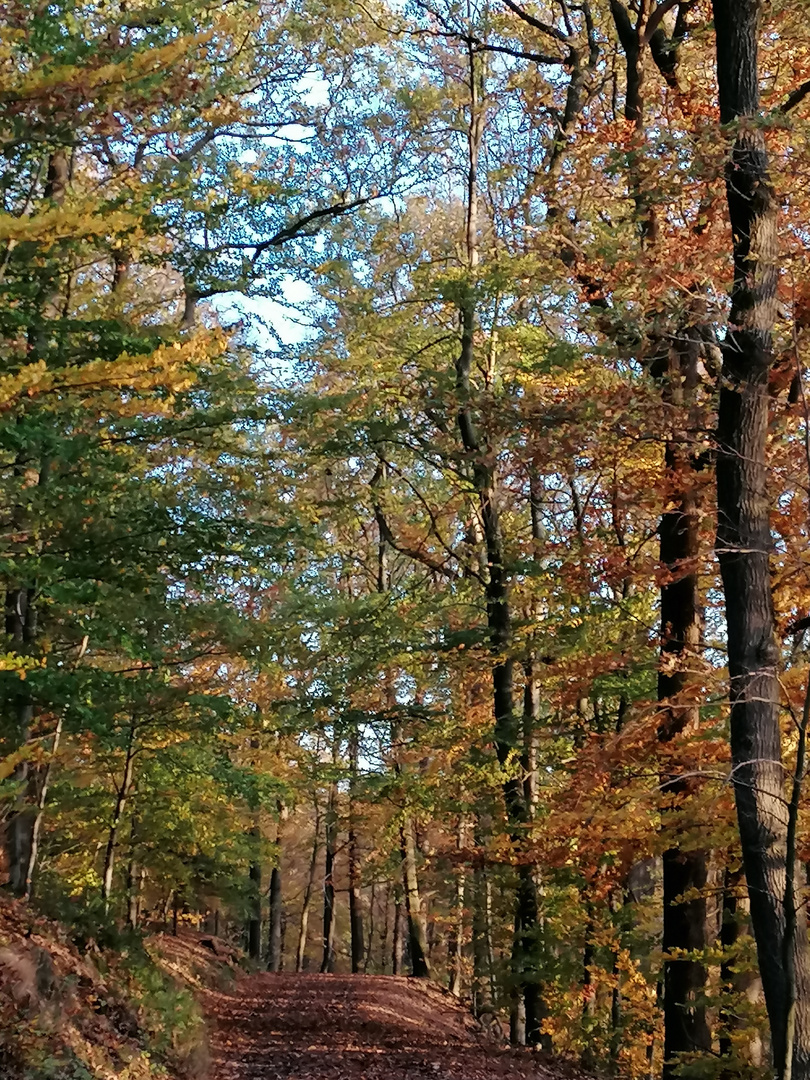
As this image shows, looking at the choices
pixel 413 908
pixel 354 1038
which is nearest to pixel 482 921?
pixel 354 1038

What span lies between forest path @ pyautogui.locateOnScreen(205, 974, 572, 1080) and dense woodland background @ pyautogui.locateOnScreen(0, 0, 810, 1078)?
1.29 meters

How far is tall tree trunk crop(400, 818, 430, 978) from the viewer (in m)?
18.9

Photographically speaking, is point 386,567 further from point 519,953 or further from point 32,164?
point 32,164

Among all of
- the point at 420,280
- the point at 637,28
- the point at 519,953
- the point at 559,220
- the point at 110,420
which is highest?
the point at 637,28

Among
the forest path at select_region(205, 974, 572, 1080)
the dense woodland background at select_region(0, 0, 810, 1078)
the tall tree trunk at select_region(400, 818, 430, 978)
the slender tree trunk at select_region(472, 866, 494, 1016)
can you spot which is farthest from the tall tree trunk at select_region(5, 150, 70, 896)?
the tall tree trunk at select_region(400, 818, 430, 978)

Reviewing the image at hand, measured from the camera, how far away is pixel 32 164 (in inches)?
263

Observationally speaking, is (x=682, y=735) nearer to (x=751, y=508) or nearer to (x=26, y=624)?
(x=751, y=508)

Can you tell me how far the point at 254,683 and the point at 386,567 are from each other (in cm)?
533

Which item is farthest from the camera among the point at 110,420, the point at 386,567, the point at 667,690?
the point at 386,567

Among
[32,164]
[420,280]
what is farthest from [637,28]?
[32,164]

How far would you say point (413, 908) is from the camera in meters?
18.9

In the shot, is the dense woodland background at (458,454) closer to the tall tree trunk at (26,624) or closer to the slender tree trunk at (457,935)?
the tall tree trunk at (26,624)

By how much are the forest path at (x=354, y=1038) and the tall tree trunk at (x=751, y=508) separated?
4401 mm

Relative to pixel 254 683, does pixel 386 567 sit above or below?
above
